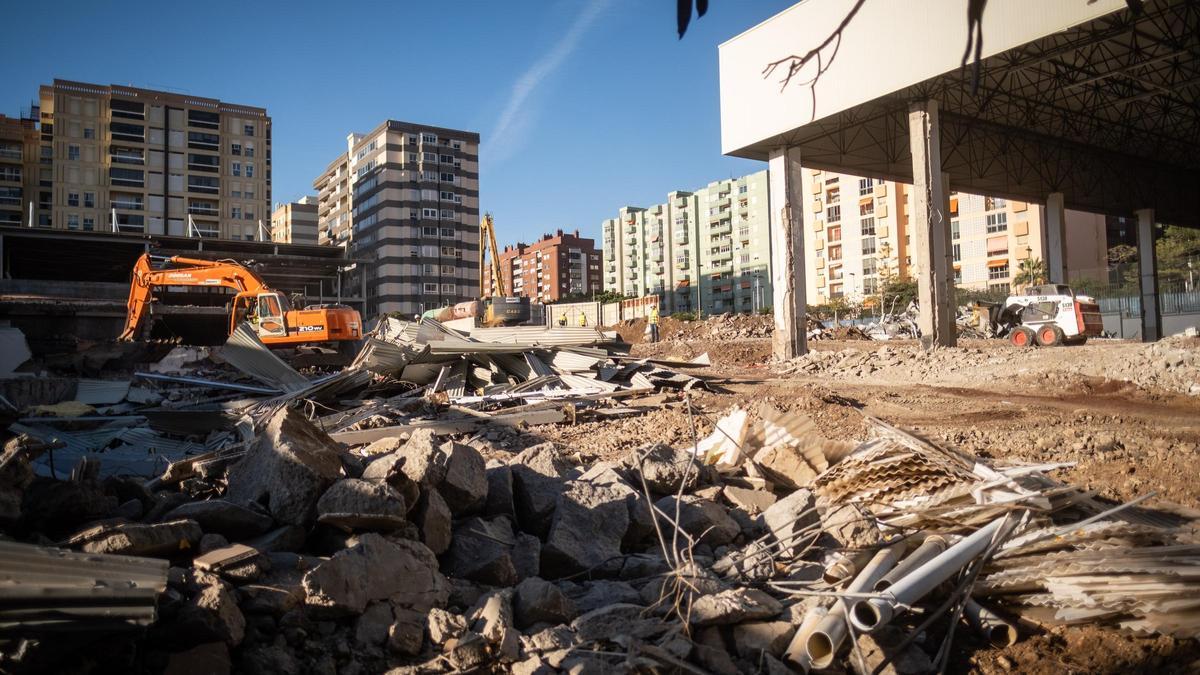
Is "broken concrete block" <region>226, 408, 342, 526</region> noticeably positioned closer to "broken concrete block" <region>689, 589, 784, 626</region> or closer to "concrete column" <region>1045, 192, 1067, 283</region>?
"broken concrete block" <region>689, 589, 784, 626</region>

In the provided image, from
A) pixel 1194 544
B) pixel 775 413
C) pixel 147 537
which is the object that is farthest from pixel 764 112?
pixel 147 537

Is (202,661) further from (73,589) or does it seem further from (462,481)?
(462,481)

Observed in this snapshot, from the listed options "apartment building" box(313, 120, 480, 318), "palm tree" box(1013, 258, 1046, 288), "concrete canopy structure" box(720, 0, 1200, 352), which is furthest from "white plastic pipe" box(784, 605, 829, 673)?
"apartment building" box(313, 120, 480, 318)

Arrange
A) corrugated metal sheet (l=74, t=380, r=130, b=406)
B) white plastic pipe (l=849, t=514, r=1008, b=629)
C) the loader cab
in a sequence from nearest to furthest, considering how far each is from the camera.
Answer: white plastic pipe (l=849, t=514, r=1008, b=629)
corrugated metal sheet (l=74, t=380, r=130, b=406)
the loader cab

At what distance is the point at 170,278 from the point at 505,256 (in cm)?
12568

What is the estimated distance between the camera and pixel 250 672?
2.47m

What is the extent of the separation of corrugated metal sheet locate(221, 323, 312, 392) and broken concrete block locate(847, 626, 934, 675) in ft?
29.2

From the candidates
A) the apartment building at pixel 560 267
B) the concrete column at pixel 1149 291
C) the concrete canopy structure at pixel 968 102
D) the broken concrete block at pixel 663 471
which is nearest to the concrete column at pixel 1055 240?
the concrete canopy structure at pixel 968 102

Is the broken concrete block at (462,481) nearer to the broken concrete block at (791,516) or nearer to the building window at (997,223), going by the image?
the broken concrete block at (791,516)

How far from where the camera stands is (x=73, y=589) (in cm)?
227

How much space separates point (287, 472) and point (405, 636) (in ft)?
3.67

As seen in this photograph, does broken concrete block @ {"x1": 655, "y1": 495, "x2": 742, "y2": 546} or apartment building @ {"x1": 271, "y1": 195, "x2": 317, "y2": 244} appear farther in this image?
apartment building @ {"x1": 271, "y1": 195, "x2": 317, "y2": 244}

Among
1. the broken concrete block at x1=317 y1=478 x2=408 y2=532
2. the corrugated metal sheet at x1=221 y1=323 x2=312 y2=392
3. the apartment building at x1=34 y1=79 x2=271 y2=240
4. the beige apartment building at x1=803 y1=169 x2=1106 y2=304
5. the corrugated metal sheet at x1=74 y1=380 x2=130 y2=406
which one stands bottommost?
the broken concrete block at x1=317 y1=478 x2=408 y2=532

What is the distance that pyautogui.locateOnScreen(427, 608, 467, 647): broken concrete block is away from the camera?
111 inches
